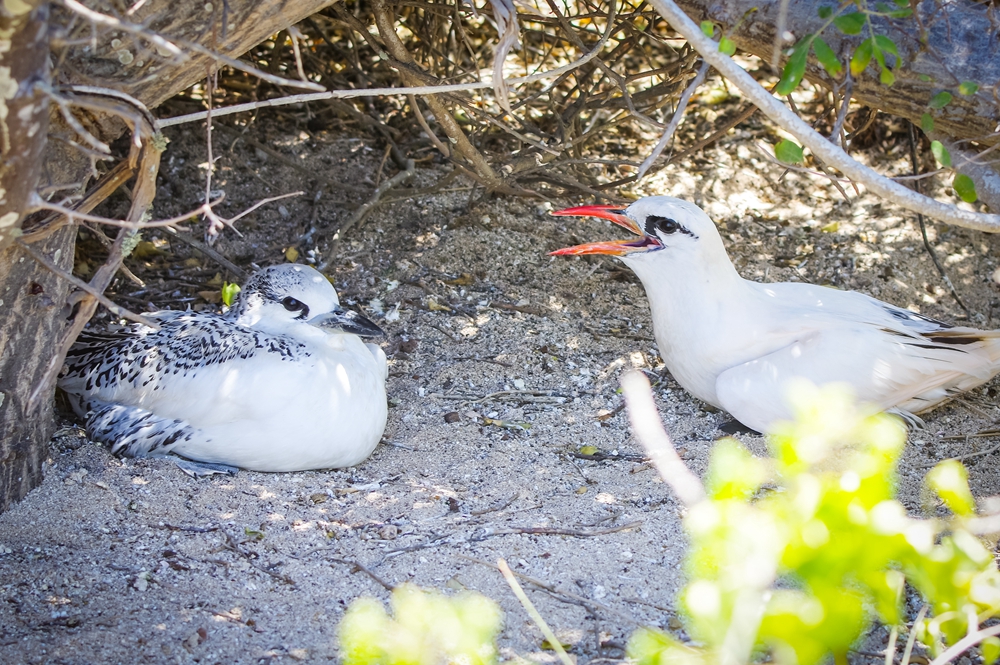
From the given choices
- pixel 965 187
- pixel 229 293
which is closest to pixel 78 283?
pixel 229 293

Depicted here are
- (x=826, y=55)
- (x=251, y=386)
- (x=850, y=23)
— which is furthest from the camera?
(x=251, y=386)

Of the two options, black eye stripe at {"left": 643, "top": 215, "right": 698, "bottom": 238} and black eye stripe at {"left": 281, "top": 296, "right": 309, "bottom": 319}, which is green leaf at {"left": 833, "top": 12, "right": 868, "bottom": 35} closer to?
black eye stripe at {"left": 643, "top": 215, "right": 698, "bottom": 238}

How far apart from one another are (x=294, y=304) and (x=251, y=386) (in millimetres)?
518

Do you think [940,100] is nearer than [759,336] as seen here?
Yes

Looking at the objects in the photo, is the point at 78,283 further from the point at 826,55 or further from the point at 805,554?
the point at 826,55

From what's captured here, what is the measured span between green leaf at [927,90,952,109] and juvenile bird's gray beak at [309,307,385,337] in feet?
7.54

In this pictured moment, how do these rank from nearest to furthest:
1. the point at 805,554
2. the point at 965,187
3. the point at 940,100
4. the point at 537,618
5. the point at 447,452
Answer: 1. the point at 805,554
2. the point at 537,618
3. the point at 965,187
4. the point at 940,100
5. the point at 447,452

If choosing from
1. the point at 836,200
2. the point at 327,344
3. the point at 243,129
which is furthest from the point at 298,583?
the point at 836,200

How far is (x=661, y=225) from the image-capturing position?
3.90 meters

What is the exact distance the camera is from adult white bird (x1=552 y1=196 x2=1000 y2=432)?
380 centimetres

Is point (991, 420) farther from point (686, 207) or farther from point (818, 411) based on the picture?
point (818, 411)

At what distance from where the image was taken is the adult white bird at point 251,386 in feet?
11.6

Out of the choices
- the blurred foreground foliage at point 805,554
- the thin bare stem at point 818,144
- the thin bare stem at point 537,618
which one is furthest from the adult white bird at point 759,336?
the blurred foreground foliage at point 805,554

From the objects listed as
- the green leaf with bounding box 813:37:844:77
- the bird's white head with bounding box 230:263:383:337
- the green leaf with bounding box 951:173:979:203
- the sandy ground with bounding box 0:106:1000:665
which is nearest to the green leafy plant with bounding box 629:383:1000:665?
the sandy ground with bounding box 0:106:1000:665
